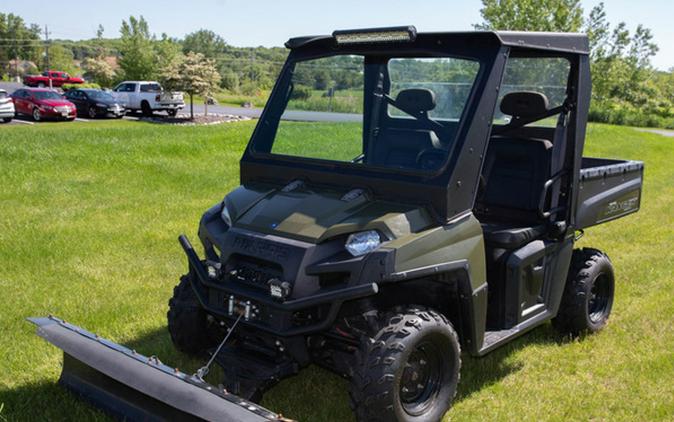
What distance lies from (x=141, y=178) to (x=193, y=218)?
3.10 meters

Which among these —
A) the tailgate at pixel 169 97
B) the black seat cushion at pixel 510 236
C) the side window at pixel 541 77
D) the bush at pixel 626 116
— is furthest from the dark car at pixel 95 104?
the black seat cushion at pixel 510 236

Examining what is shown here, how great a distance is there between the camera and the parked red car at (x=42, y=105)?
26750mm

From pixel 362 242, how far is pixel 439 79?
1362 millimetres

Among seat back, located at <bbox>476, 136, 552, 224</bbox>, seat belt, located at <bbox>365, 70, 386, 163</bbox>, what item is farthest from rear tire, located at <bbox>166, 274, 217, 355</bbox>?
seat back, located at <bbox>476, 136, 552, 224</bbox>

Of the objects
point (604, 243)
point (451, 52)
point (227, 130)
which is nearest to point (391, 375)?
point (451, 52)

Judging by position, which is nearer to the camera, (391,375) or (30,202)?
(391,375)

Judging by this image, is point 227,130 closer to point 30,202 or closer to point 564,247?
point 30,202

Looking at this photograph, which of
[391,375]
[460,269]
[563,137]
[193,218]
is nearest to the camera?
[391,375]

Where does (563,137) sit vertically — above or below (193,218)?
above

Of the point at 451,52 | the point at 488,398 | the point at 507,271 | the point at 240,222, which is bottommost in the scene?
the point at 488,398

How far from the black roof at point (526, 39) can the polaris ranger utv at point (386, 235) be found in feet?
0.04

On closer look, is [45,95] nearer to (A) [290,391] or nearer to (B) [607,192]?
(A) [290,391]

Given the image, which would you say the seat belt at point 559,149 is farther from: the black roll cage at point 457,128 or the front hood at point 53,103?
the front hood at point 53,103

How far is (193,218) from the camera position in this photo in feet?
31.3
